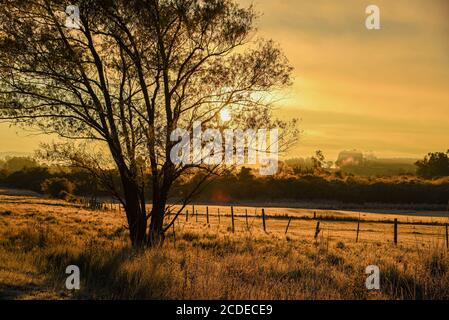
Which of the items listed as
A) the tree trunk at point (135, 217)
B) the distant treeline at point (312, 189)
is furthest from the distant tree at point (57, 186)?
the tree trunk at point (135, 217)

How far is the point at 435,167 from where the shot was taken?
16862cm

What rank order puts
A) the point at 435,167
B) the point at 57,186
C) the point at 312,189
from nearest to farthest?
the point at 57,186
the point at 312,189
the point at 435,167

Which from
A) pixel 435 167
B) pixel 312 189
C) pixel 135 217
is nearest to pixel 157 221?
pixel 135 217

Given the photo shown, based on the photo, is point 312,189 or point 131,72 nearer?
point 131,72

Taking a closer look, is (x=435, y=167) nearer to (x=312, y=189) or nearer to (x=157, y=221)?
(x=312, y=189)

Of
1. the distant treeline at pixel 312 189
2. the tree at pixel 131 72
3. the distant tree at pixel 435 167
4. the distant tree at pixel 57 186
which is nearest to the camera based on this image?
the tree at pixel 131 72

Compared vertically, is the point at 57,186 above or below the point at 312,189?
above

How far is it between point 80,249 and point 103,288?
539cm

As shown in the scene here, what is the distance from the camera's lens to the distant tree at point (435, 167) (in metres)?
167

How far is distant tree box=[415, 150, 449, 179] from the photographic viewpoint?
167250 mm

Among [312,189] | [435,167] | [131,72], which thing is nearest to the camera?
[131,72]

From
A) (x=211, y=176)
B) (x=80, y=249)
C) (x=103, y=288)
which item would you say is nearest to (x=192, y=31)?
(x=211, y=176)

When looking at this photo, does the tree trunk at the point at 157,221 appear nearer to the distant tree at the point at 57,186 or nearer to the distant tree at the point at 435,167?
the distant tree at the point at 57,186
